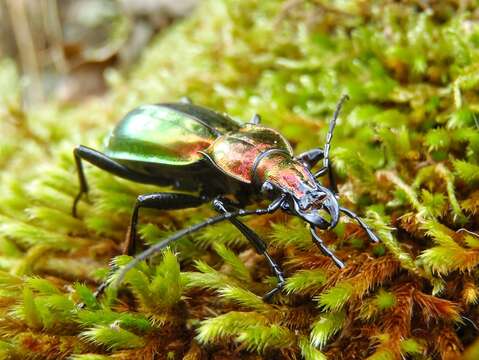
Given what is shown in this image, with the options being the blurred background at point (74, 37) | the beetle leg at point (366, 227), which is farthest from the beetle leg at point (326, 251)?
the blurred background at point (74, 37)

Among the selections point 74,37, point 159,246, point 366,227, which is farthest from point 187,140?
point 74,37

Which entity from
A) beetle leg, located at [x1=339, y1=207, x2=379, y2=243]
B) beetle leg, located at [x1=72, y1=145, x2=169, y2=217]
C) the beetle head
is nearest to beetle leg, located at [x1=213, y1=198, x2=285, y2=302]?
the beetle head

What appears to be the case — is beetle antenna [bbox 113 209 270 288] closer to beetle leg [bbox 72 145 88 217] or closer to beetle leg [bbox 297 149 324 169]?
beetle leg [bbox 297 149 324 169]

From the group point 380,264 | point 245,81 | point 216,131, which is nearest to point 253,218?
point 216,131

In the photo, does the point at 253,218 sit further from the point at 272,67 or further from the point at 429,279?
the point at 272,67

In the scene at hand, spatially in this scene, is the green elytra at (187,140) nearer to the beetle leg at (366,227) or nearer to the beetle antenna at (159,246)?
the beetle antenna at (159,246)

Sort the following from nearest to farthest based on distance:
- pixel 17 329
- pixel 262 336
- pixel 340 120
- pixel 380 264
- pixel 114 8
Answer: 1. pixel 262 336
2. pixel 17 329
3. pixel 380 264
4. pixel 340 120
5. pixel 114 8
